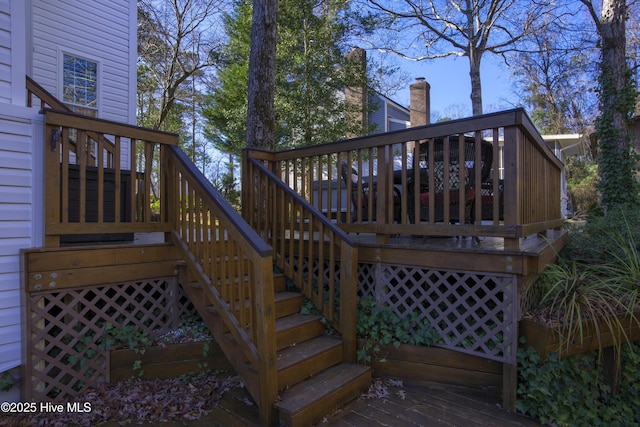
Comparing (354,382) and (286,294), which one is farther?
(286,294)

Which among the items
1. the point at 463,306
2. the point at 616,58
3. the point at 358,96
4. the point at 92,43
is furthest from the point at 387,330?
the point at 358,96

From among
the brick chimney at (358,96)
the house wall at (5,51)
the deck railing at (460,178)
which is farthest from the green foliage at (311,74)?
the house wall at (5,51)

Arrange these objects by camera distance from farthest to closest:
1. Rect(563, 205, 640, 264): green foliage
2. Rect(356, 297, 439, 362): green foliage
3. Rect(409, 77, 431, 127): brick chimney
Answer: Rect(409, 77, 431, 127): brick chimney
Rect(563, 205, 640, 264): green foliage
Rect(356, 297, 439, 362): green foliage

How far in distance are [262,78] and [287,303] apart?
10.4 ft

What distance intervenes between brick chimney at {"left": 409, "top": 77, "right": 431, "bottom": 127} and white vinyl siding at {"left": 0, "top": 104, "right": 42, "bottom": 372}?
17775 millimetres

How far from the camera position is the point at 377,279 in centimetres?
341

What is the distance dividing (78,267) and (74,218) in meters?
0.66

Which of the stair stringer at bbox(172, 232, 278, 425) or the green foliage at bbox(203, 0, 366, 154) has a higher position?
the green foliage at bbox(203, 0, 366, 154)

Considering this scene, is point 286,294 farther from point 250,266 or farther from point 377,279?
point 250,266

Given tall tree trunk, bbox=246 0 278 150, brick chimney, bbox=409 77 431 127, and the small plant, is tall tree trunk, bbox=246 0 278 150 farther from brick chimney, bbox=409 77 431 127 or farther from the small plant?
brick chimney, bbox=409 77 431 127

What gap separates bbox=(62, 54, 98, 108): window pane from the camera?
20.9 feet

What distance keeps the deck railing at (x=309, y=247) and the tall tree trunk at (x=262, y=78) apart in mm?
1173

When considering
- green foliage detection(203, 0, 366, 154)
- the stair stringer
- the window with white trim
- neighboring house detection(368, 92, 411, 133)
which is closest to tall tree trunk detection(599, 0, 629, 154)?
green foliage detection(203, 0, 366, 154)

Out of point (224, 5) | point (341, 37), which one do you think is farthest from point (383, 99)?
point (224, 5)
